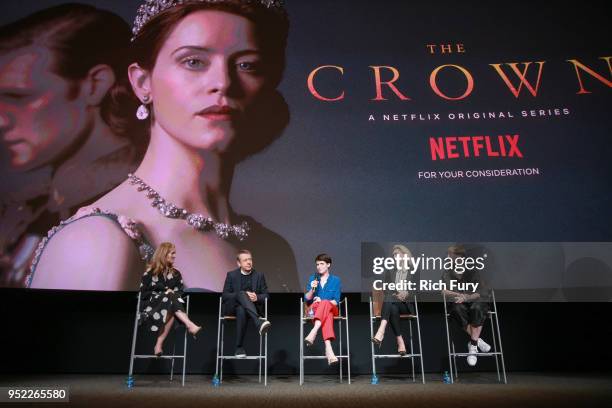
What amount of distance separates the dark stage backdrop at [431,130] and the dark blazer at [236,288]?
262 mm

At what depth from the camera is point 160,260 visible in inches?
148

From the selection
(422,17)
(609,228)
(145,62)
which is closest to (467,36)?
(422,17)

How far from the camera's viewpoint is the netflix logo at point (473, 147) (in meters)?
4.46

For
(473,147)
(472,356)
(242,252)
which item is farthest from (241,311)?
(473,147)

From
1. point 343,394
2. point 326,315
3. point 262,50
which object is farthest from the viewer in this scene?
point 262,50

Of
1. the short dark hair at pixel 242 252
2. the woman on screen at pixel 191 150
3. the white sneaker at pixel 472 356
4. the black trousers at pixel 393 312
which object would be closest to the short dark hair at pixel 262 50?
the woman on screen at pixel 191 150

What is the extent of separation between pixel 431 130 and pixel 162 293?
2.74 m

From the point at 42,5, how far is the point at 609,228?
5.58m

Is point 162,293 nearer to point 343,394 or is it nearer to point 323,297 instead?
point 323,297

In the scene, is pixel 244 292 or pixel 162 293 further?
pixel 244 292

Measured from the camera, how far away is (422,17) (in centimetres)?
492

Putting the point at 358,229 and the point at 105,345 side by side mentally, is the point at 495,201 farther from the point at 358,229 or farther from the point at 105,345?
the point at 105,345

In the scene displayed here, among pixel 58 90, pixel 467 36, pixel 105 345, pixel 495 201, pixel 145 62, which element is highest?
pixel 467 36

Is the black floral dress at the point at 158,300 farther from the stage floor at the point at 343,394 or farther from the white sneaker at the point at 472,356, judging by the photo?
the white sneaker at the point at 472,356
